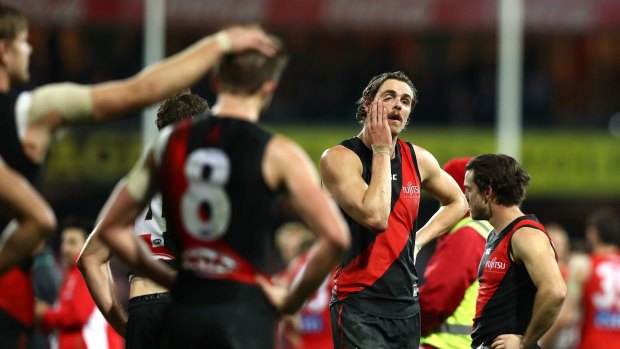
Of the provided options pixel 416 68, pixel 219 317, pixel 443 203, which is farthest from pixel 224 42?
pixel 416 68

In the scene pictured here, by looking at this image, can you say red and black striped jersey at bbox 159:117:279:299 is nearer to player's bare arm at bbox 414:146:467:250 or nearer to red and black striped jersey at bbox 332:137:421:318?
red and black striped jersey at bbox 332:137:421:318

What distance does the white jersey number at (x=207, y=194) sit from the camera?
403 centimetres

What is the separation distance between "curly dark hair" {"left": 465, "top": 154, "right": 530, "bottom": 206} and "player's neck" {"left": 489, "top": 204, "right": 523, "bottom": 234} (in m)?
0.03

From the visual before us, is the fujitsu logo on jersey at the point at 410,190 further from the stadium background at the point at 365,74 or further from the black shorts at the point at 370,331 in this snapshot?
the stadium background at the point at 365,74

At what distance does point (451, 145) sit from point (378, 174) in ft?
53.1

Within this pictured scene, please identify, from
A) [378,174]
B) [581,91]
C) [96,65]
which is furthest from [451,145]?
[378,174]

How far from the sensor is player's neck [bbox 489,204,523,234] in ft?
19.3

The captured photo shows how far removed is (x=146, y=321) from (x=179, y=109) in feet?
3.58

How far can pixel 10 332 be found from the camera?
479 cm

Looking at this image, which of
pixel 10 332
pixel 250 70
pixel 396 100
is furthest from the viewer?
pixel 396 100

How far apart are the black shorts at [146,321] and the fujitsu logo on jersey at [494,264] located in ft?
5.48

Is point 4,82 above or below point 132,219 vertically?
above

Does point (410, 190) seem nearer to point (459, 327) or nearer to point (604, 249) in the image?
point (459, 327)

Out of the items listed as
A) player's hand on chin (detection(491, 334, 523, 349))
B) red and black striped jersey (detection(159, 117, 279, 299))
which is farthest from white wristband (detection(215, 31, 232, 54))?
player's hand on chin (detection(491, 334, 523, 349))
